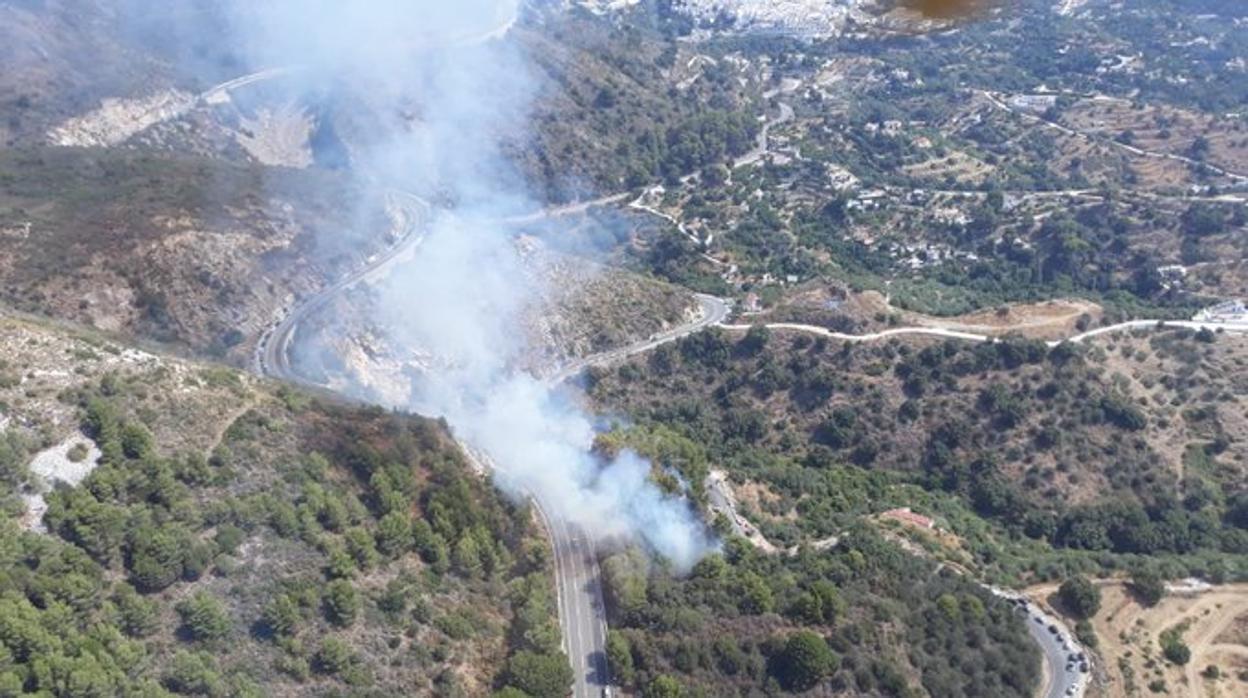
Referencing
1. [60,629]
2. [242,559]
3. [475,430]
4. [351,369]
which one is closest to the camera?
[60,629]

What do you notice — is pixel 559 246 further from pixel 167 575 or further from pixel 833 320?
pixel 167 575

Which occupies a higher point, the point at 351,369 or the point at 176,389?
Answer: the point at 176,389

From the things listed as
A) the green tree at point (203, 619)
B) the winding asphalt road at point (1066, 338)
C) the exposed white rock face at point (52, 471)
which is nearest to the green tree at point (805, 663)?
the green tree at point (203, 619)

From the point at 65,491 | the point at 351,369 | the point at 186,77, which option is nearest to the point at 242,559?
the point at 65,491

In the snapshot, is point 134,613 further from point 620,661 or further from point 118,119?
point 118,119

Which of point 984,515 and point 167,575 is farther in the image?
point 984,515

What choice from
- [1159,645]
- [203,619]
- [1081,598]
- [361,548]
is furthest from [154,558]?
[1159,645]
